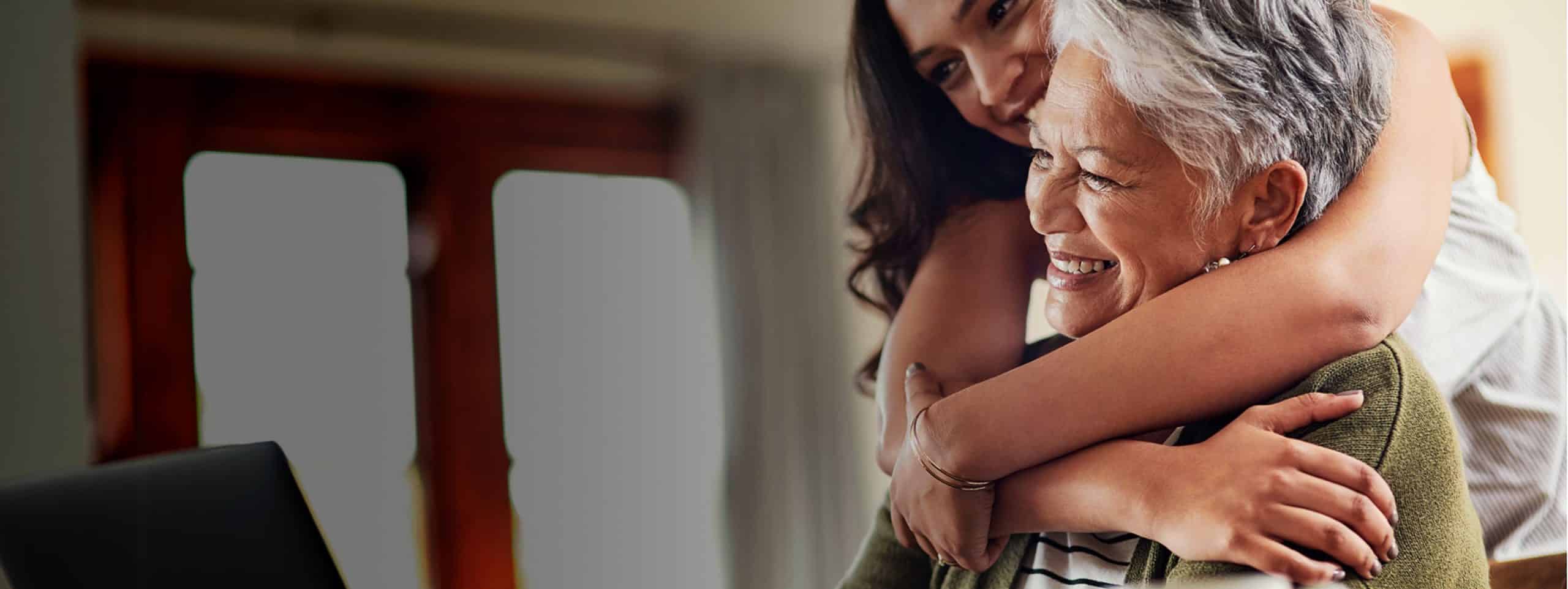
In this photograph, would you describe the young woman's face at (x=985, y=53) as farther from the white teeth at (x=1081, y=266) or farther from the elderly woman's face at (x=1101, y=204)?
the white teeth at (x=1081, y=266)

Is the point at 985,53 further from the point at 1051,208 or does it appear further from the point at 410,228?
the point at 410,228

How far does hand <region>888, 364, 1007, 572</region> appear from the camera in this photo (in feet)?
4.96

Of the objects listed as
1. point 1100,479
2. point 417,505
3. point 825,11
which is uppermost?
point 825,11

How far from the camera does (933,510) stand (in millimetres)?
1564

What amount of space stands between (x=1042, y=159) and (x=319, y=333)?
1221 millimetres

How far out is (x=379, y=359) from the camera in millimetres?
2051

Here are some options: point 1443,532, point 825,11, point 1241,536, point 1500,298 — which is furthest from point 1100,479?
point 825,11

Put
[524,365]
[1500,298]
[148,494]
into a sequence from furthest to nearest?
1. [524,365]
2. [148,494]
3. [1500,298]

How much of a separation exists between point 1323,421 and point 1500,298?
32cm

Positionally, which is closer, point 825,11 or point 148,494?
point 148,494

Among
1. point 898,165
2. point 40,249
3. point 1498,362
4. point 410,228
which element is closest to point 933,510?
point 898,165

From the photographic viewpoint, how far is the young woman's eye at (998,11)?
1514 mm

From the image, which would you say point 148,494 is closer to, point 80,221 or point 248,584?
point 248,584

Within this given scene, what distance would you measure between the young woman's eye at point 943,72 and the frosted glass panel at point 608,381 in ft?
1.56
